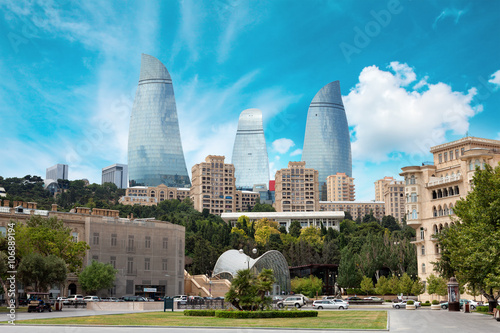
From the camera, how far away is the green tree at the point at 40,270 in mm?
54125

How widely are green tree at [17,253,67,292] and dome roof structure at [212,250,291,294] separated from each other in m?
47.9

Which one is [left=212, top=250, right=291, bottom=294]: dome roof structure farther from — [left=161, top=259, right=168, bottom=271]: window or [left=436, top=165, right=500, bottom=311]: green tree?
[left=436, top=165, right=500, bottom=311]: green tree

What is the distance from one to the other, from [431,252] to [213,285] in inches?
1487

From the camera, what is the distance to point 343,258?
10125 cm

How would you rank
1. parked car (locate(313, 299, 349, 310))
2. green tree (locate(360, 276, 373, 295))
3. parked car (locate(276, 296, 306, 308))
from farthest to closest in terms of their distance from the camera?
green tree (locate(360, 276, 373, 295)) → parked car (locate(276, 296, 306, 308)) → parked car (locate(313, 299, 349, 310))

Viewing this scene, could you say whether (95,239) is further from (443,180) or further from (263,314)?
(443,180)

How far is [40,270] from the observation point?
54656mm

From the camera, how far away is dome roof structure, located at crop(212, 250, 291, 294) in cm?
10225

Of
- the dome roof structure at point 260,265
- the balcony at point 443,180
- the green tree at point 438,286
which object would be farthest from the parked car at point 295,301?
the dome roof structure at point 260,265

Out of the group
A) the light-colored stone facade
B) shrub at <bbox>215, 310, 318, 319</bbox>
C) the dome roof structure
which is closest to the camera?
shrub at <bbox>215, 310, 318, 319</bbox>

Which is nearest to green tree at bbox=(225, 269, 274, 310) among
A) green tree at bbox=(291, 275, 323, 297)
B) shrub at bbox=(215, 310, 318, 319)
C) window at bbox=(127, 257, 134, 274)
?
shrub at bbox=(215, 310, 318, 319)

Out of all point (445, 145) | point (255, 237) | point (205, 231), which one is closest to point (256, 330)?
point (445, 145)

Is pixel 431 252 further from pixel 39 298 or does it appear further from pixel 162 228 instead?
pixel 39 298

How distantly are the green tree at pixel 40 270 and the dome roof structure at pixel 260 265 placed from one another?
47.9 m
